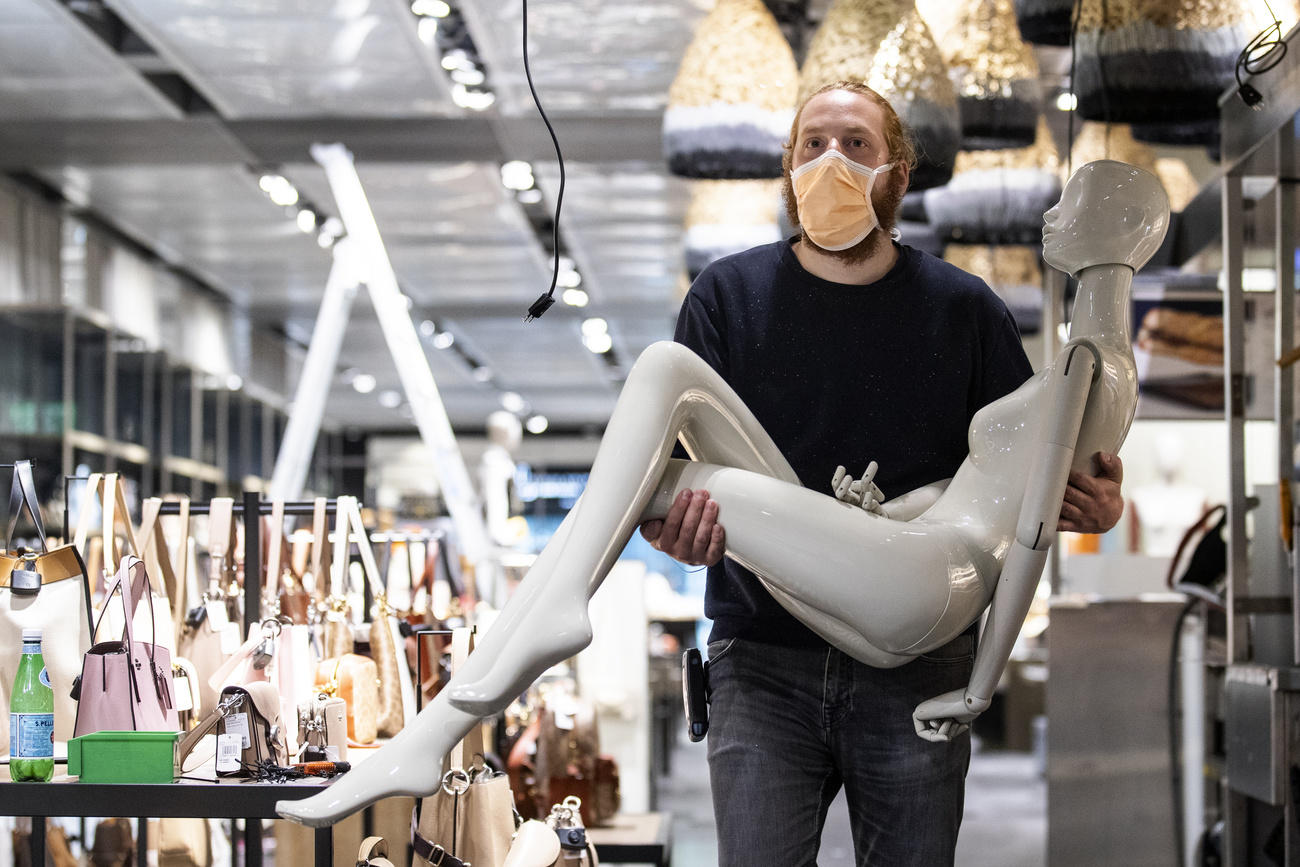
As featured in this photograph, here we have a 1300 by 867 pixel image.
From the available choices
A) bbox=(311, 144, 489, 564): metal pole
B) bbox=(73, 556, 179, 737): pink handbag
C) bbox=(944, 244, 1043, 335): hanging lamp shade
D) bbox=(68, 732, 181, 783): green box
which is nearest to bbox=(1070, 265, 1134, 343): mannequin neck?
bbox=(68, 732, 181, 783): green box

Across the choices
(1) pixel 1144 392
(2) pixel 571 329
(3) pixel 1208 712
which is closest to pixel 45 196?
(2) pixel 571 329

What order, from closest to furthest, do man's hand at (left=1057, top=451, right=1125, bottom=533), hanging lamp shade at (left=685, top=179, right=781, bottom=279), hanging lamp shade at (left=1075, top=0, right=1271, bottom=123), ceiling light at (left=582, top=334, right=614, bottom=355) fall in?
1. man's hand at (left=1057, top=451, right=1125, bottom=533)
2. hanging lamp shade at (left=1075, top=0, right=1271, bottom=123)
3. hanging lamp shade at (left=685, top=179, right=781, bottom=279)
4. ceiling light at (left=582, top=334, right=614, bottom=355)

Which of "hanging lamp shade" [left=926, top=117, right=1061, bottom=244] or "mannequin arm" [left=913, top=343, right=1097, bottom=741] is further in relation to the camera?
"hanging lamp shade" [left=926, top=117, right=1061, bottom=244]

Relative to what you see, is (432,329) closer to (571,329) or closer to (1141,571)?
(571,329)

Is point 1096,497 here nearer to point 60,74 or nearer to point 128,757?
point 128,757

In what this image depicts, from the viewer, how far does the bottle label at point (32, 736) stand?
7.35 feet

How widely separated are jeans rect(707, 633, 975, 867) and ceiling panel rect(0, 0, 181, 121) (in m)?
4.66

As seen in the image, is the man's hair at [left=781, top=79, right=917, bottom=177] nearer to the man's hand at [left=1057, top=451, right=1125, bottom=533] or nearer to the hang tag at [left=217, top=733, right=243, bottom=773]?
the man's hand at [left=1057, top=451, right=1125, bottom=533]

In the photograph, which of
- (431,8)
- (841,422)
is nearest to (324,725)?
(841,422)

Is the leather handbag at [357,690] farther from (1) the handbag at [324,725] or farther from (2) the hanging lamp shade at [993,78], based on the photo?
(2) the hanging lamp shade at [993,78]

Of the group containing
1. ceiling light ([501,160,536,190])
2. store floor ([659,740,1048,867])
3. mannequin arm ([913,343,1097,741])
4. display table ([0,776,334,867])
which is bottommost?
store floor ([659,740,1048,867])

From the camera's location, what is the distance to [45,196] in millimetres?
8109

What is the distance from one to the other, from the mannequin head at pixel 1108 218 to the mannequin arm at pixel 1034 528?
0.48ft

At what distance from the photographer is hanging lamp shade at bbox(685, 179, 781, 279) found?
564cm
